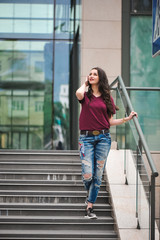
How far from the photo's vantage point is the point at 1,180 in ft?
20.4

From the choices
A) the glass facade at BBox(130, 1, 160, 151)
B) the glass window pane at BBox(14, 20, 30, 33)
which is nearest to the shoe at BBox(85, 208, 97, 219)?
the glass facade at BBox(130, 1, 160, 151)

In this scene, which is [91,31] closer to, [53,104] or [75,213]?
[53,104]

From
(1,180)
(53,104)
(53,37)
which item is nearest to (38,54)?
(53,37)

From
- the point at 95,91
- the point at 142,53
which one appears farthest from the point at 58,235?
the point at 142,53

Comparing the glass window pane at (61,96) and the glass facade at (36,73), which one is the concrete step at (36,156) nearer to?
the glass facade at (36,73)

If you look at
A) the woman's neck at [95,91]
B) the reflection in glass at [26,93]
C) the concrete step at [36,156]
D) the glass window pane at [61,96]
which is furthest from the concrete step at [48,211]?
the reflection in glass at [26,93]

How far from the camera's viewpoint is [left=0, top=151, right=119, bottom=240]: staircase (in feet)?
16.3

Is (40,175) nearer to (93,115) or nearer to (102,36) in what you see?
(93,115)

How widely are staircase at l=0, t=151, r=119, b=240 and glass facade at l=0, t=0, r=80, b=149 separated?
5.21 metres

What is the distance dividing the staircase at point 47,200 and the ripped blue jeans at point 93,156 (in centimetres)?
52

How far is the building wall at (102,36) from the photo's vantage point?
9.88m

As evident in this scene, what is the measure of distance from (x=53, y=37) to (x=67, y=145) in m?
3.38

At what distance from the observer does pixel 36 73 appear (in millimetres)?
12875

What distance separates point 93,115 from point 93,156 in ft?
1.66
